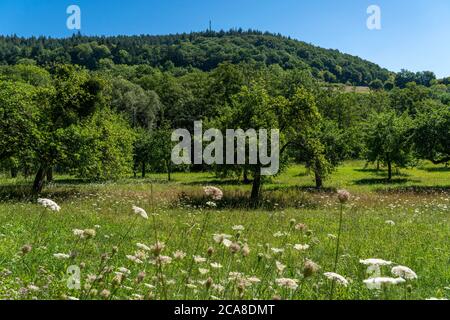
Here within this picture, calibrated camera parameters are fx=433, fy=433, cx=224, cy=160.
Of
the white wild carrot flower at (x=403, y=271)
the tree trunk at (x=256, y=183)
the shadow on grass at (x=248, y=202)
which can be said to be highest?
the white wild carrot flower at (x=403, y=271)

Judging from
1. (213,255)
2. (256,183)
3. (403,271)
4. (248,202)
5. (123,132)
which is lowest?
(248,202)

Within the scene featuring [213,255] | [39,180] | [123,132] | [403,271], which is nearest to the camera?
[403,271]

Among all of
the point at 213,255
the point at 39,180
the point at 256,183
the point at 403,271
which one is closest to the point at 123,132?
the point at 39,180

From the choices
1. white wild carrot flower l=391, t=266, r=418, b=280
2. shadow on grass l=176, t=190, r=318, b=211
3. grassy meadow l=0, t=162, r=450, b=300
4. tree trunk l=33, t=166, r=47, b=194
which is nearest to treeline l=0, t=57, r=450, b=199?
tree trunk l=33, t=166, r=47, b=194

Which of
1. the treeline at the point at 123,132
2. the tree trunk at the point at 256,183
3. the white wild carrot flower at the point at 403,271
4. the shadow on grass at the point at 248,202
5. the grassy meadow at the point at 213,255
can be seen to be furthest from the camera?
the tree trunk at the point at 256,183

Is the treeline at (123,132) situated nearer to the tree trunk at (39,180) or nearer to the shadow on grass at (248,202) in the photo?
the tree trunk at (39,180)

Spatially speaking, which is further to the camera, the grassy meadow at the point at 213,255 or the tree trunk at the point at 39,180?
the tree trunk at the point at 39,180

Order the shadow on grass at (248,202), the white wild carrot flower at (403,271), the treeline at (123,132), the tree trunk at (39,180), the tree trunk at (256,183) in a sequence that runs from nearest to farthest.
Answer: the white wild carrot flower at (403,271) → the shadow on grass at (248,202) → the treeline at (123,132) → the tree trunk at (256,183) → the tree trunk at (39,180)

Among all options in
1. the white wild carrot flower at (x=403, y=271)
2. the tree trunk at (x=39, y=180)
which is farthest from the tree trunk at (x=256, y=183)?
the white wild carrot flower at (x=403, y=271)

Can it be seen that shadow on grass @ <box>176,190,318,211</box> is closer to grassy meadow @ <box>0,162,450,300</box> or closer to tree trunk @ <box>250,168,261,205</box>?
tree trunk @ <box>250,168,261,205</box>

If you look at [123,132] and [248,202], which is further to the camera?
[123,132]

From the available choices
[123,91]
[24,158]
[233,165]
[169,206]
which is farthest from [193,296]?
[123,91]

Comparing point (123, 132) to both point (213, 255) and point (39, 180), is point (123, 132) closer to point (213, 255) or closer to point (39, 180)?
point (39, 180)
